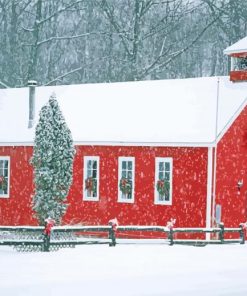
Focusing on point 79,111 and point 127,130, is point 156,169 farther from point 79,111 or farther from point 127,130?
point 79,111

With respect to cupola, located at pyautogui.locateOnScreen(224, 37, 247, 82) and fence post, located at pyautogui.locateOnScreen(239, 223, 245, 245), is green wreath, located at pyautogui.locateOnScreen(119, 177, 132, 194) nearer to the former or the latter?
fence post, located at pyautogui.locateOnScreen(239, 223, 245, 245)

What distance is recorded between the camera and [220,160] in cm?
3048

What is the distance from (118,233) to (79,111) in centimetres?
601

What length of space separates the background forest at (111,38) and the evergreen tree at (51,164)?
20.0 meters

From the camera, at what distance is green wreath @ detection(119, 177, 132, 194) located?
31891mm

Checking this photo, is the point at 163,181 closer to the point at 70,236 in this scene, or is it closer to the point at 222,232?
the point at 222,232

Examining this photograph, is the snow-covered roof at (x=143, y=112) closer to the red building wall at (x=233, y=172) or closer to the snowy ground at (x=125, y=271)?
the red building wall at (x=233, y=172)

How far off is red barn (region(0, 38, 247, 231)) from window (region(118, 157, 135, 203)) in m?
0.04

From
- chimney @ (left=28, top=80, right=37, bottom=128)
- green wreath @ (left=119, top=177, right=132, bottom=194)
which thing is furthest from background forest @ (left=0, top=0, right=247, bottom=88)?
green wreath @ (left=119, top=177, right=132, bottom=194)

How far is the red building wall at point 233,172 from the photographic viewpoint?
30.6 meters

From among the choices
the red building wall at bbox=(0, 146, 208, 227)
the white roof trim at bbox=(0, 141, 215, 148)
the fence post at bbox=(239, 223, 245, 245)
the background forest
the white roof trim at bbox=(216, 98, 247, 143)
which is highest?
the background forest

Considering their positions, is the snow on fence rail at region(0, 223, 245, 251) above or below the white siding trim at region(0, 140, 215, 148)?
below

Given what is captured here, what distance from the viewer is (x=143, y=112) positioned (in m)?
33.7

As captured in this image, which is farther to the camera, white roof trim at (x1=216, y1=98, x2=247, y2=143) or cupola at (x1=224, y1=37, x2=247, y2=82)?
cupola at (x1=224, y1=37, x2=247, y2=82)
